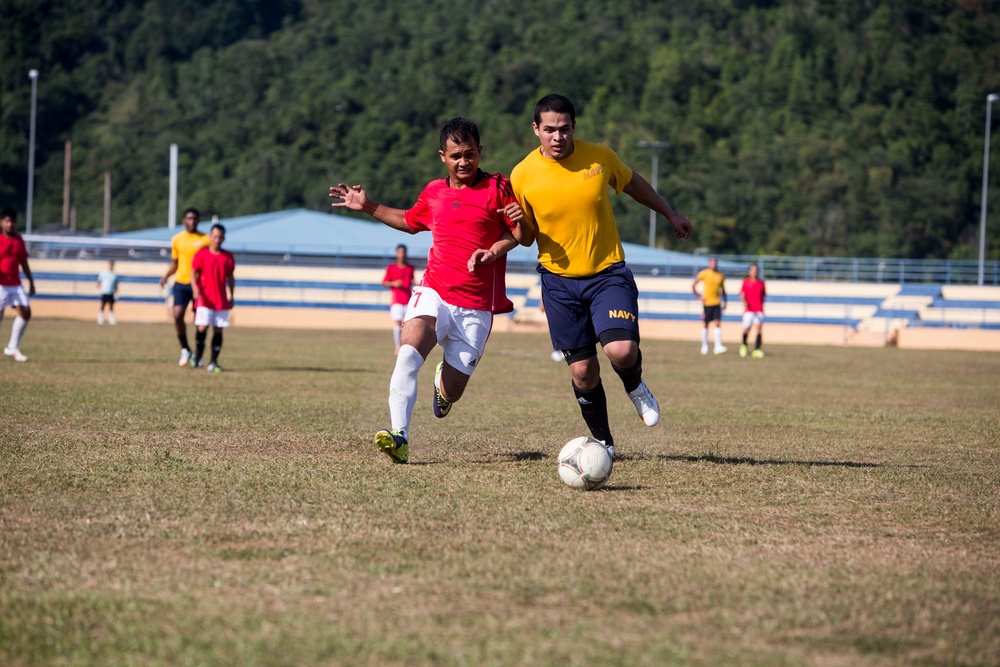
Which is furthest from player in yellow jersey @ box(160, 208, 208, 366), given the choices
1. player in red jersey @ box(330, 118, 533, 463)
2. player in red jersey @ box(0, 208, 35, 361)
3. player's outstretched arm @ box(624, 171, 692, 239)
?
player's outstretched arm @ box(624, 171, 692, 239)

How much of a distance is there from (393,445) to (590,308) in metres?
1.37

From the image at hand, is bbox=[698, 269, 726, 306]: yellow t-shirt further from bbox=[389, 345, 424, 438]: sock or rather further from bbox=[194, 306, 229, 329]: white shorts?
bbox=[389, 345, 424, 438]: sock

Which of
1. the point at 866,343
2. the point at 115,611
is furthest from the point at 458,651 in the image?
the point at 866,343

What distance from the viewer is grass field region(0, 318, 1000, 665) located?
3713 millimetres

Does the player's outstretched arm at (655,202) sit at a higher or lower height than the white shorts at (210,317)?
higher

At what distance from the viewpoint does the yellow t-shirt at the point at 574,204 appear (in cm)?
716

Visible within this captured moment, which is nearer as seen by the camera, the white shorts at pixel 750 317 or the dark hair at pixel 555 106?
the dark hair at pixel 555 106

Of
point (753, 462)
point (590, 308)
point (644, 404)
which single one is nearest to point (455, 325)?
point (590, 308)

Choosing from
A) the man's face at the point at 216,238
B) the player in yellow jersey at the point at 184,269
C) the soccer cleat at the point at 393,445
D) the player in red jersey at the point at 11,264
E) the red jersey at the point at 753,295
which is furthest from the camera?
the red jersey at the point at 753,295

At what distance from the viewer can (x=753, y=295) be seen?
25.2 meters

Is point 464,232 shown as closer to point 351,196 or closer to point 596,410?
point 351,196

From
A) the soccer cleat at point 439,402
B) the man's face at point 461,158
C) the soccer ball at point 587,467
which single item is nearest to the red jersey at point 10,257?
the soccer cleat at point 439,402

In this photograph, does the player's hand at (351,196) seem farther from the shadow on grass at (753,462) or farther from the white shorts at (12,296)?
the white shorts at (12,296)

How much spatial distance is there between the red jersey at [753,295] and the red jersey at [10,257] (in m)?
14.2
